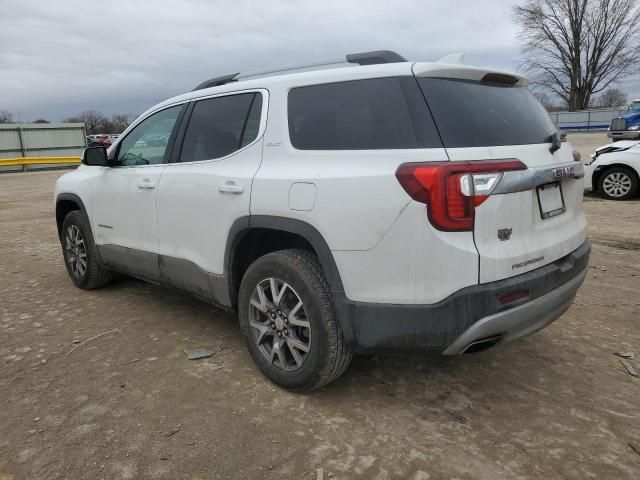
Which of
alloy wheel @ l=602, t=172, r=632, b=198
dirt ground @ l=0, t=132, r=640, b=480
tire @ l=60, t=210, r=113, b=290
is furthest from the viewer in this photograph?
alloy wheel @ l=602, t=172, r=632, b=198

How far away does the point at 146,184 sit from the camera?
154 inches

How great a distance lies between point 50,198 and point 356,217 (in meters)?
13.5

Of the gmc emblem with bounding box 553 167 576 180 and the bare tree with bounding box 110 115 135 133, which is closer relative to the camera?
the gmc emblem with bounding box 553 167 576 180

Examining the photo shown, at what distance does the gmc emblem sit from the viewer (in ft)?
8.97

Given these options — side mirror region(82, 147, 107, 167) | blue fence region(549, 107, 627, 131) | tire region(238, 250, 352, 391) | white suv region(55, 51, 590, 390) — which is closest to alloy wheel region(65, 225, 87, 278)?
side mirror region(82, 147, 107, 167)

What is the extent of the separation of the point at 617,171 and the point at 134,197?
9.43 metres

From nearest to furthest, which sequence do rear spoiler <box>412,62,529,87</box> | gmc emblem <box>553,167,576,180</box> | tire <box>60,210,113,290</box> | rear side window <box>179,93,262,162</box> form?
rear spoiler <box>412,62,529,87</box> < gmc emblem <box>553,167,576,180</box> < rear side window <box>179,93,262,162</box> < tire <box>60,210,113,290</box>

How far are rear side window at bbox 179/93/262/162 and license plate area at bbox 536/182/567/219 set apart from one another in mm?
1662

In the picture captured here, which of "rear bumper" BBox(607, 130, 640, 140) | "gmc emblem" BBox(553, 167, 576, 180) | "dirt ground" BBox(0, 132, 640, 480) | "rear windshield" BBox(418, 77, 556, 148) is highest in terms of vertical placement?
"rear windshield" BBox(418, 77, 556, 148)

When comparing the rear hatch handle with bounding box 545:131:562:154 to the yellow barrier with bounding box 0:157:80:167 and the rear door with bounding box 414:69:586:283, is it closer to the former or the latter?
the rear door with bounding box 414:69:586:283

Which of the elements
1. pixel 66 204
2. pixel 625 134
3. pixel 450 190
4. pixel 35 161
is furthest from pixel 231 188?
pixel 35 161

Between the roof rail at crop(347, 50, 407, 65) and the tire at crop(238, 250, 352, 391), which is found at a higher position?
the roof rail at crop(347, 50, 407, 65)

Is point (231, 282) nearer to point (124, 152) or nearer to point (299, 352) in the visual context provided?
point (299, 352)

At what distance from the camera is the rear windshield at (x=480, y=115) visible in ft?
8.11
